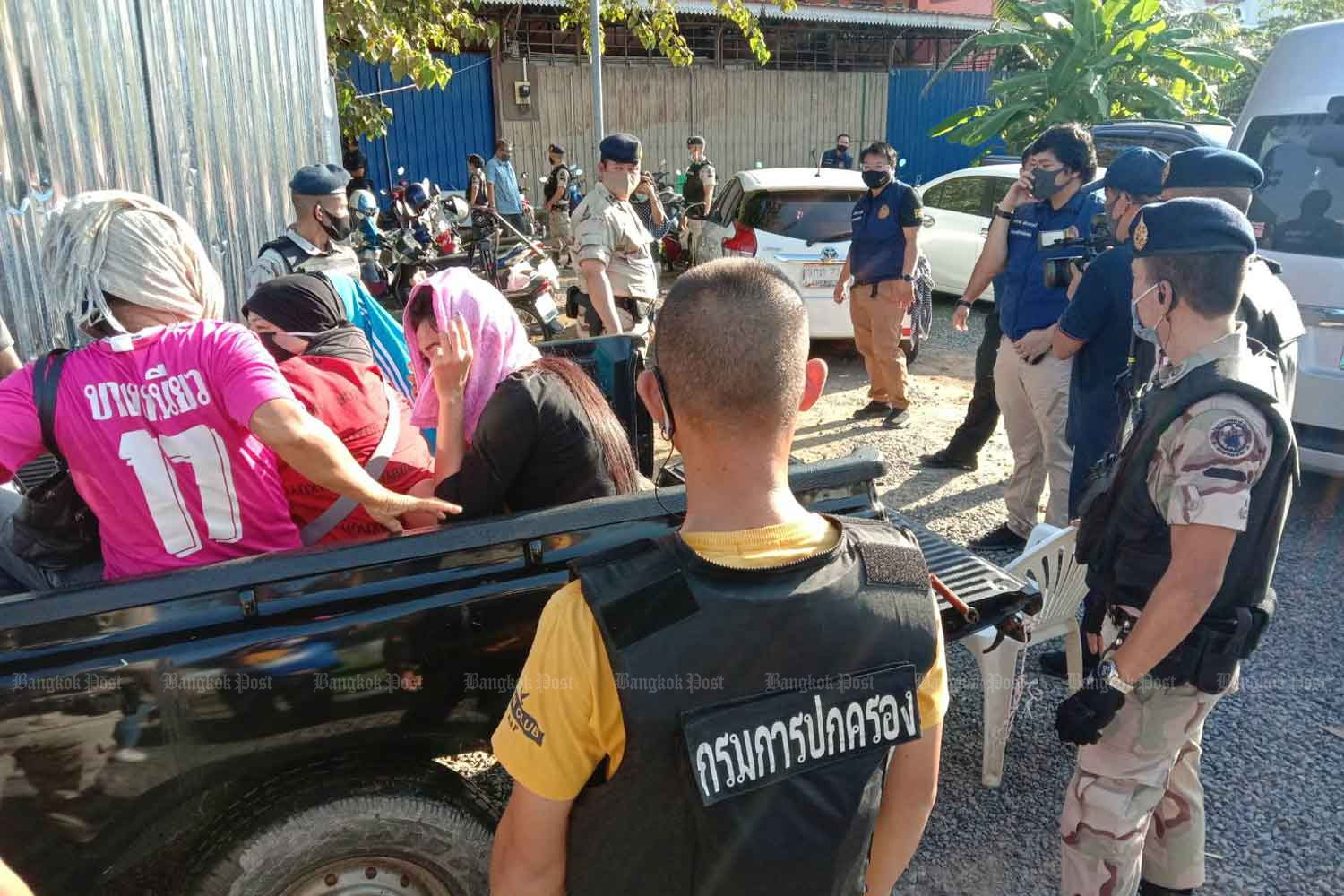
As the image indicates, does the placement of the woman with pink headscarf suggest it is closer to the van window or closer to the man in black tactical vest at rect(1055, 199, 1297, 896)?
the man in black tactical vest at rect(1055, 199, 1297, 896)

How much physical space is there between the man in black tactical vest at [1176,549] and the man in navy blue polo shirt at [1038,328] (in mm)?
2124

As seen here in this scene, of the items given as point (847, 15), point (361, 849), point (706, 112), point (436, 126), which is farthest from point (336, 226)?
point (847, 15)

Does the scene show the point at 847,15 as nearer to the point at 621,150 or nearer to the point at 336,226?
the point at 621,150

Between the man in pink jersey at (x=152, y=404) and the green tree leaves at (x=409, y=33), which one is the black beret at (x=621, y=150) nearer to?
the green tree leaves at (x=409, y=33)

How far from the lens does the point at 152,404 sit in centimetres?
193

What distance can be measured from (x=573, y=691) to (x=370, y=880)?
3.34ft

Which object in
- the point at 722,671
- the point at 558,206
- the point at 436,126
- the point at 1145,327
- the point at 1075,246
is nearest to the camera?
the point at 722,671

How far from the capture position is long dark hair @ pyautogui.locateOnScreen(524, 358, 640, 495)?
230cm

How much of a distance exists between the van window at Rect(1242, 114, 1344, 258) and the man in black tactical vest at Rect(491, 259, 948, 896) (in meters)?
4.59

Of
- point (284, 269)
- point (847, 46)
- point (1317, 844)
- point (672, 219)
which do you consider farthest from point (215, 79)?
point (847, 46)

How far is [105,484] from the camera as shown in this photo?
1.98m

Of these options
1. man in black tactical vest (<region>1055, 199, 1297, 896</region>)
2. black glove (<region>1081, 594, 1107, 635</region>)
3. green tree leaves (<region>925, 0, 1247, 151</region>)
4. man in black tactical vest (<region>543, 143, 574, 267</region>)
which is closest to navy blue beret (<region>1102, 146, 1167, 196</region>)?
man in black tactical vest (<region>1055, 199, 1297, 896</region>)

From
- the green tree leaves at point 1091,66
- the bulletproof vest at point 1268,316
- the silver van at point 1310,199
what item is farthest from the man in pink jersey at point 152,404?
the green tree leaves at point 1091,66

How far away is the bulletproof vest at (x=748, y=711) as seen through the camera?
113cm
